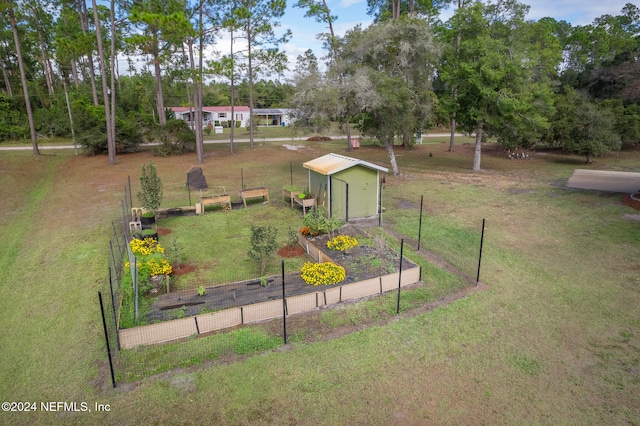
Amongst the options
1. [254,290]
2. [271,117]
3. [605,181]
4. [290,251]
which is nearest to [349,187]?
[290,251]

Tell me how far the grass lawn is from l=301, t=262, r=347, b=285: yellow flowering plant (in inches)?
30.4

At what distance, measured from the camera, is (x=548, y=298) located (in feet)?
25.1

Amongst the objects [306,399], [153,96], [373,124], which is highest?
[153,96]

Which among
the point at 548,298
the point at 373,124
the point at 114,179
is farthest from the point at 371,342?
the point at 114,179

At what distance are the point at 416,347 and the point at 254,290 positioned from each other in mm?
3383

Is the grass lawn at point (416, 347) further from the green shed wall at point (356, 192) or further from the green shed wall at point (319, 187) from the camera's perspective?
the green shed wall at point (319, 187)

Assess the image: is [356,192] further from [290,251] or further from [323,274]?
[323,274]

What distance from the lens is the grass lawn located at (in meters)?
4.95

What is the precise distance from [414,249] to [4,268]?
10310 millimetres

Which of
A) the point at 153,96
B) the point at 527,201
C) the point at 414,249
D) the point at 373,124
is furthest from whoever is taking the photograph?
the point at 153,96

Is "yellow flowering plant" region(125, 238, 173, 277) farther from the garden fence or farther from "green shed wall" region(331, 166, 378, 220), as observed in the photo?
"green shed wall" region(331, 166, 378, 220)

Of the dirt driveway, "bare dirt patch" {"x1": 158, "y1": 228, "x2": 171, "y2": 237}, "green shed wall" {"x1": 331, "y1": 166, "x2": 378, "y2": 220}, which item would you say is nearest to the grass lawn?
"bare dirt patch" {"x1": 158, "y1": 228, "x2": 171, "y2": 237}

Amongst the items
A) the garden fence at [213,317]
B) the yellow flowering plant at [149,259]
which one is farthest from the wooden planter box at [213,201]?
the garden fence at [213,317]

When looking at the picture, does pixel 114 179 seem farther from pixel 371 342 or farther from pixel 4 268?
pixel 371 342
